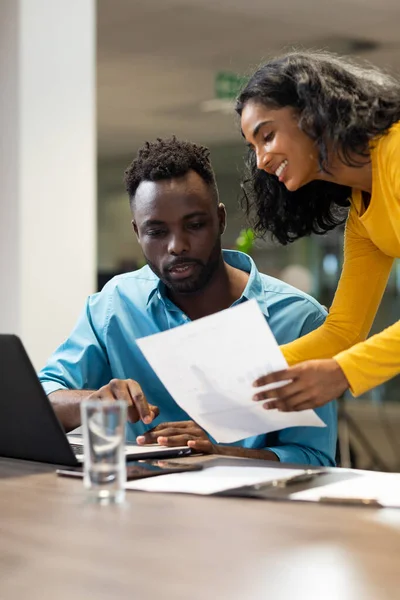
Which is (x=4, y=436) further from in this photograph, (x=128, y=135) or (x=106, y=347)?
(x=128, y=135)

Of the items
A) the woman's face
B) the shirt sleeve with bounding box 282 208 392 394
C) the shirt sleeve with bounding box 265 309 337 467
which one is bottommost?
the shirt sleeve with bounding box 265 309 337 467

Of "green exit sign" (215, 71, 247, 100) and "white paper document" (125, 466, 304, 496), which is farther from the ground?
"green exit sign" (215, 71, 247, 100)

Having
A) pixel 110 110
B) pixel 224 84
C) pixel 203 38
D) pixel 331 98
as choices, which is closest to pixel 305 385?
pixel 331 98

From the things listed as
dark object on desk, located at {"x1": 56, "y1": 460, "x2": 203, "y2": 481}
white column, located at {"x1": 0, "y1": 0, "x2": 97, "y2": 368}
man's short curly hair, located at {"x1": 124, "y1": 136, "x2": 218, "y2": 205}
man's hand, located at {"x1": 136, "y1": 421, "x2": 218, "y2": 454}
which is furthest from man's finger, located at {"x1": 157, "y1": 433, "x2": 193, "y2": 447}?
white column, located at {"x1": 0, "y1": 0, "x2": 97, "y2": 368}

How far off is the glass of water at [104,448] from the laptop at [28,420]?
9.4 inches

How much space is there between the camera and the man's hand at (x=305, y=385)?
1.36 m

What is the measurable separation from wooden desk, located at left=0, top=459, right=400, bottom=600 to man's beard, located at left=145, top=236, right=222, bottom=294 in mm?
748

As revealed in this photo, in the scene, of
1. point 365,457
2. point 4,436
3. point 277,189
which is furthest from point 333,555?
point 365,457

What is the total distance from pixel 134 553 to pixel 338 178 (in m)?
0.86

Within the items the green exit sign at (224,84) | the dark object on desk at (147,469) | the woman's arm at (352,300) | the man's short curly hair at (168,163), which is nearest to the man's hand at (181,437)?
the dark object on desk at (147,469)

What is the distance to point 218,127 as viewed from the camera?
28.9 ft

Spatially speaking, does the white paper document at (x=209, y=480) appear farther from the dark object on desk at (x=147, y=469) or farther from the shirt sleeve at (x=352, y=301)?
the shirt sleeve at (x=352, y=301)

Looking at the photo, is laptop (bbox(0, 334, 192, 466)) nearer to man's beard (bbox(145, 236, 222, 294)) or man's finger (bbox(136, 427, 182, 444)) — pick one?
man's finger (bbox(136, 427, 182, 444))

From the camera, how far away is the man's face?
6.33 feet
